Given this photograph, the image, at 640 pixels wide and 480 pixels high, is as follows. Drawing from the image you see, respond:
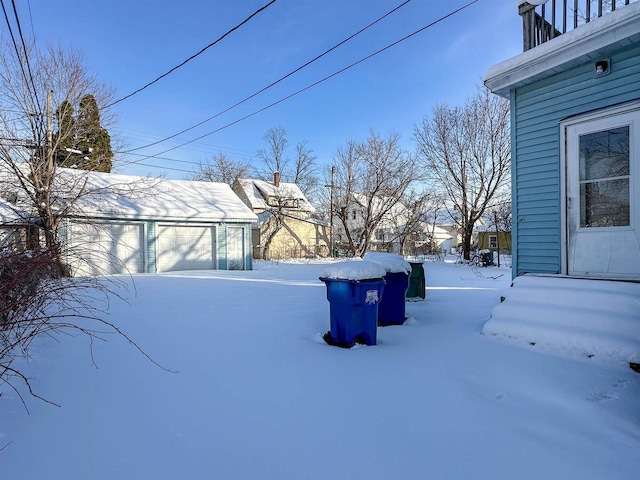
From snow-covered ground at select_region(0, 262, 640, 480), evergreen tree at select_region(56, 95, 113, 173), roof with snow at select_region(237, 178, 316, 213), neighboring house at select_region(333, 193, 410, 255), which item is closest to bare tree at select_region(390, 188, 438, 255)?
neighboring house at select_region(333, 193, 410, 255)

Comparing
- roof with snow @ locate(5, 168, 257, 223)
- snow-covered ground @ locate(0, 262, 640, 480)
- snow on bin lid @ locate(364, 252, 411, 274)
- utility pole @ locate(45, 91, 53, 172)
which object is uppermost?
utility pole @ locate(45, 91, 53, 172)

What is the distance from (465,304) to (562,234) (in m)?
2.29

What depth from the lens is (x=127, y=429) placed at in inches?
84.5

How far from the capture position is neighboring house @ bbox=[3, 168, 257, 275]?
11750mm

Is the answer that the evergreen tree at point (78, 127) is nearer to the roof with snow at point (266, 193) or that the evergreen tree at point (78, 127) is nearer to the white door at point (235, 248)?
the white door at point (235, 248)

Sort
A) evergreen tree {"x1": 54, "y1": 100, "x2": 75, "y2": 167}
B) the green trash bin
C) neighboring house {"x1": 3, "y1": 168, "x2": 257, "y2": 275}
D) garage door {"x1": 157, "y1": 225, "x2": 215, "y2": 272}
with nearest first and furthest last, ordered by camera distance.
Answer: the green trash bin
evergreen tree {"x1": 54, "y1": 100, "x2": 75, "y2": 167}
neighboring house {"x1": 3, "y1": 168, "x2": 257, "y2": 275}
garage door {"x1": 157, "y1": 225, "x2": 215, "y2": 272}

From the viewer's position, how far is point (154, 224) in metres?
13.0

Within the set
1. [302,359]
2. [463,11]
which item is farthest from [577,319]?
[463,11]

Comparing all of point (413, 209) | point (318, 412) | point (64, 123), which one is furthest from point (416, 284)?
point (413, 209)

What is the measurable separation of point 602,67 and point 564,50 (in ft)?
1.53

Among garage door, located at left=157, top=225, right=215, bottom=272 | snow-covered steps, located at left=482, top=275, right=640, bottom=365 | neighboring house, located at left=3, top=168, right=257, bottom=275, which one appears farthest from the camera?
garage door, located at left=157, top=225, right=215, bottom=272

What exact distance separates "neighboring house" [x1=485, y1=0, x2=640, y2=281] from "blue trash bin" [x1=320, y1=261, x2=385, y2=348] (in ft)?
8.42

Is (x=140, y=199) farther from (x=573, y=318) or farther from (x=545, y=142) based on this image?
(x=573, y=318)

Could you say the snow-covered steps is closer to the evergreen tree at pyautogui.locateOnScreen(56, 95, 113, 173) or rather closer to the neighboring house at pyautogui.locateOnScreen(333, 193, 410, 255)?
the evergreen tree at pyautogui.locateOnScreen(56, 95, 113, 173)
